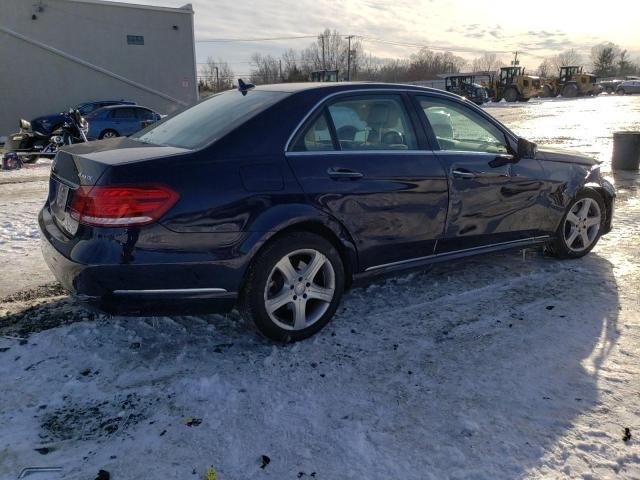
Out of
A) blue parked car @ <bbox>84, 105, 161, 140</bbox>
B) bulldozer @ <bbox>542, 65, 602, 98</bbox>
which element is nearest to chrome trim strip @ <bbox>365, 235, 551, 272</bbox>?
blue parked car @ <bbox>84, 105, 161, 140</bbox>

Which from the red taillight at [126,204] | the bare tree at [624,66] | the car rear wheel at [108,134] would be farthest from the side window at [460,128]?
the bare tree at [624,66]

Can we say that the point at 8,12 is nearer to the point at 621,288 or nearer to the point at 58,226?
the point at 58,226

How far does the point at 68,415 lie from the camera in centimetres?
269

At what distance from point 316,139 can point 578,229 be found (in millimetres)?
3049

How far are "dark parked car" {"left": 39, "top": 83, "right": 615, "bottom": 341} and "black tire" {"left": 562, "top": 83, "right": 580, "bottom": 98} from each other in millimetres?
53517

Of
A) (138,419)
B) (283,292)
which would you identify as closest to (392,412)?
(283,292)

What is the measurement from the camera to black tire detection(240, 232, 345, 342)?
322cm

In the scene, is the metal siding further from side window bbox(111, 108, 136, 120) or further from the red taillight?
the red taillight

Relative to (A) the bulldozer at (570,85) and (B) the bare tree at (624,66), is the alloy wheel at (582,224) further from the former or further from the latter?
(B) the bare tree at (624,66)

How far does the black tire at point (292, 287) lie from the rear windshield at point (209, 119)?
32.1 inches

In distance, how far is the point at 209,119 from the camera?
3615 millimetres

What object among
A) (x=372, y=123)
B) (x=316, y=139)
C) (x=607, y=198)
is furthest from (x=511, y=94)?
(x=316, y=139)

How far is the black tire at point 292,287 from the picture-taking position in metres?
3.22

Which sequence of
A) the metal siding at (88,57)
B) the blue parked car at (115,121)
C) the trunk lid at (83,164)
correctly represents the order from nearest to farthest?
the trunk lid at (83,164) → the blue parked car at (115,121) → the metal siding at (88,57)
